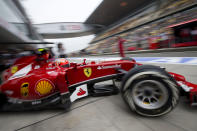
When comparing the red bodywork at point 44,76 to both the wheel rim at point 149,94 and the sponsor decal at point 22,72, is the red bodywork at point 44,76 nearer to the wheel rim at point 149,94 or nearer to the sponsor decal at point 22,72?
the sponsor decal at point 22,72

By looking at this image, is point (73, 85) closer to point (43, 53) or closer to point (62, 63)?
point (62, 63)

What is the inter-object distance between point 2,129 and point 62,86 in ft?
3.66

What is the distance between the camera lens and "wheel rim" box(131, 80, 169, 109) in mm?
1407

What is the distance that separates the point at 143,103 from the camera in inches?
59.9

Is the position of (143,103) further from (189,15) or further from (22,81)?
(189,15)

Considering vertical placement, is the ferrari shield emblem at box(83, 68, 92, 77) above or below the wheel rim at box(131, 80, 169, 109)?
above

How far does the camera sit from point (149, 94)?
1.51m

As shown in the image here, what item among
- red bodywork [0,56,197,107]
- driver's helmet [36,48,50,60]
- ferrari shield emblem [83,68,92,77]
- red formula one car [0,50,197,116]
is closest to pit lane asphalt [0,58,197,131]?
red formula one car [0,50,197,116]

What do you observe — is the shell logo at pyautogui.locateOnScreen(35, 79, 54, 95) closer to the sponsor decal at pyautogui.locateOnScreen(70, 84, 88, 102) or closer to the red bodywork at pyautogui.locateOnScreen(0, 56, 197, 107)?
the red bodywork at pyautogui.locateOnScreen(0, 56, 197, 107)

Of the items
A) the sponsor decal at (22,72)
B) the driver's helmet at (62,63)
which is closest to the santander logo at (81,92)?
the driver's helmet at (62,63)

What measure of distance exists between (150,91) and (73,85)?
4.66ft

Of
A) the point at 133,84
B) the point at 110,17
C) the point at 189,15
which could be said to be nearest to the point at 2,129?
the point at 133,84

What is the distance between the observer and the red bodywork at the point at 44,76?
1981 mm

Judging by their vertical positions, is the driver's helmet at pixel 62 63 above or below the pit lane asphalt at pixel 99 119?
above
